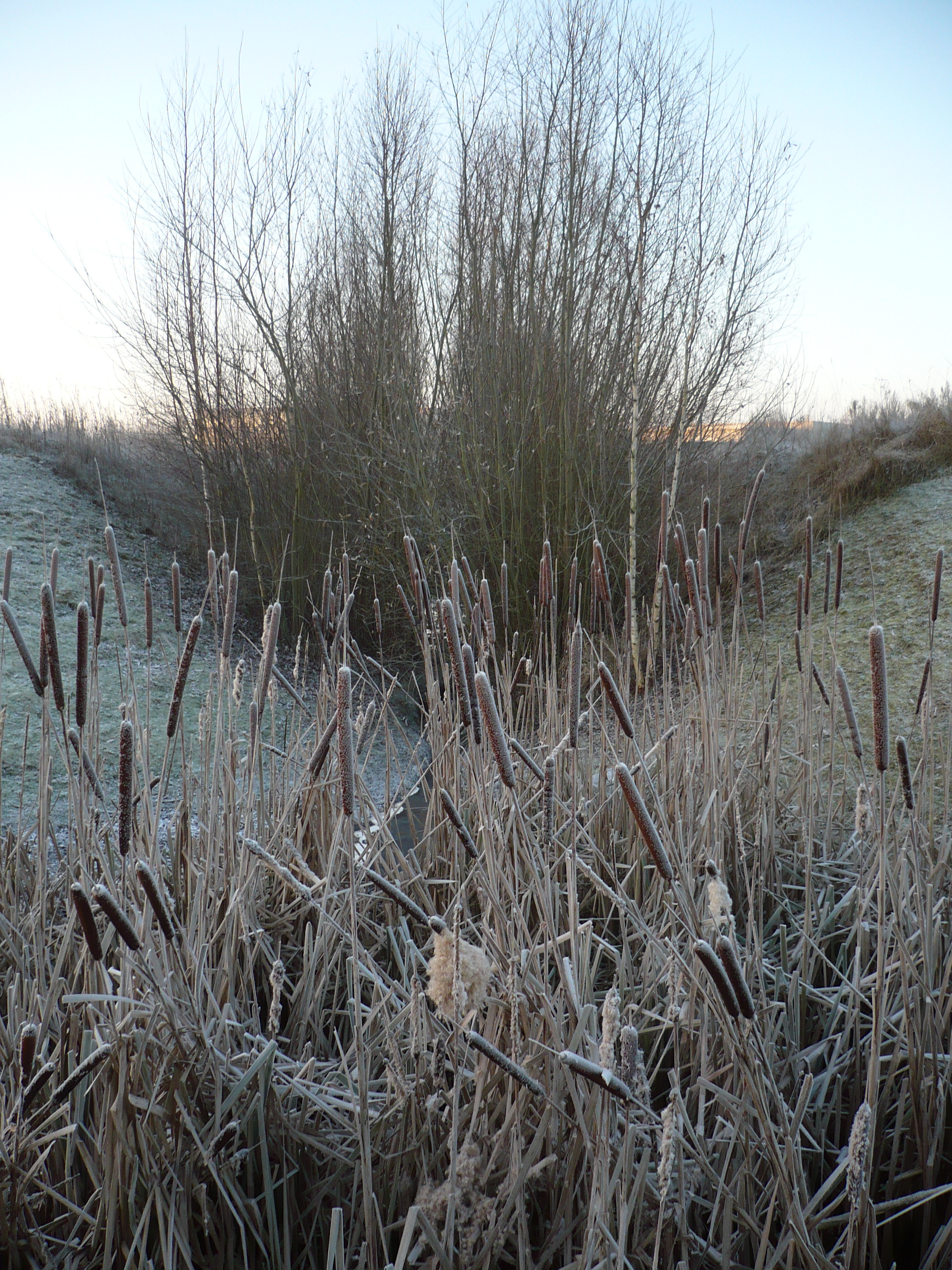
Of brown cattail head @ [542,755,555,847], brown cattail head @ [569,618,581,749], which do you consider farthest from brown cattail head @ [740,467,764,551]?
brown cattail head @ [542,755,555,847]

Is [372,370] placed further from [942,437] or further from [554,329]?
[942,437]

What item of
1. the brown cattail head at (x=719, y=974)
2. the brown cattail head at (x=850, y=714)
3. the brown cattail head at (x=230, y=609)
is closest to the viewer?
the brown cattail head at (x=719, y=974)

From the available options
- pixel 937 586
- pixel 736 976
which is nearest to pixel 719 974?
pixel 736 976

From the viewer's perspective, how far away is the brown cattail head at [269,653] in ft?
3.79

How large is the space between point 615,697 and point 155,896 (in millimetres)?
535

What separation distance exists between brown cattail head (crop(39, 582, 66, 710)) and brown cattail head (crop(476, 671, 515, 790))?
1.93 ft

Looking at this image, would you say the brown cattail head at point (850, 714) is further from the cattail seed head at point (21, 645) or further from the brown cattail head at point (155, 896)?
the cattail seed head at point (21, 645)

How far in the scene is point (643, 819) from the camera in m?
0.75

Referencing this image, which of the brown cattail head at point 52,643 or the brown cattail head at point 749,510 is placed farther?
the brown cattail head at point 749,510

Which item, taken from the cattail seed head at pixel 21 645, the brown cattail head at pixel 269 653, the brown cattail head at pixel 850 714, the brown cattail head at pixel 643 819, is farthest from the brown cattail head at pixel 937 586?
the cattail seed head at pixel 21 645

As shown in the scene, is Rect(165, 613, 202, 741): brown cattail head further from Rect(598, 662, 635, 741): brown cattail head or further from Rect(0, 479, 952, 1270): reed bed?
Rect(598, 662, 635, 741): brown cattail head

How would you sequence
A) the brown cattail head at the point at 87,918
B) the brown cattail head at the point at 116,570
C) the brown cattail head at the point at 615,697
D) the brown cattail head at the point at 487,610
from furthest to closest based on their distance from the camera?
the brown cattail head at the point at 487,610 → the brown cattail head at the point at 116,570 → the brown cattail head at the point at 615,697 → the brown cattail head at the point at 87,918

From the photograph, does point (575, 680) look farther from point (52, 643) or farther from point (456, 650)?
point (52, 643)

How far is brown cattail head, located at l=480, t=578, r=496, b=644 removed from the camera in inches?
60.1
